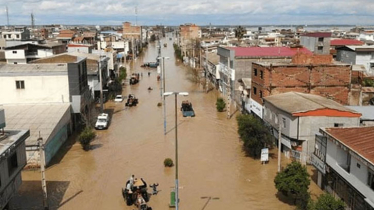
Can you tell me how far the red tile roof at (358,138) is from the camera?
15.8 meters

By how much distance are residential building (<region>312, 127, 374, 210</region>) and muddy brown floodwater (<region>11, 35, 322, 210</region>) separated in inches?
96.5

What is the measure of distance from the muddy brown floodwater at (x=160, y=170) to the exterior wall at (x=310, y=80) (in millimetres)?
5050

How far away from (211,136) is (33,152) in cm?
1343

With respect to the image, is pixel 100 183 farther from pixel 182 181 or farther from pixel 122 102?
pixel 122 102

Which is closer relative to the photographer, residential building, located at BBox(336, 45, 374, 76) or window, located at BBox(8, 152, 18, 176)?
window, located at BBox(8, 152, 18, 176)

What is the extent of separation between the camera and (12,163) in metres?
16.7

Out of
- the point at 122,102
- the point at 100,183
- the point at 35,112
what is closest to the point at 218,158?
the point at 100,183

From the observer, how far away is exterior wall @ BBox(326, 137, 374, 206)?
50.9 feet

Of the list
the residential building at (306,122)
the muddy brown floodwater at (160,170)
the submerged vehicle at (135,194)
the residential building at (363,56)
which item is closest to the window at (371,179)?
the muddy brown floodwater at (160,170)

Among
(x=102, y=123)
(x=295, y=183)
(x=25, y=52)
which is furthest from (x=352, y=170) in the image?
(x=25, y=52)

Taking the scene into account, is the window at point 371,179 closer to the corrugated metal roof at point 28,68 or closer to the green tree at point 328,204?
the green tree at point 328,204

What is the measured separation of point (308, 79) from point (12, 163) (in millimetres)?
23070

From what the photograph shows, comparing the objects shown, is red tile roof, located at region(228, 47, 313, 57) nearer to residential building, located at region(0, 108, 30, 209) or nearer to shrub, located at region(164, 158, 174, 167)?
shrub, located at region(164, 158, 174, 167)

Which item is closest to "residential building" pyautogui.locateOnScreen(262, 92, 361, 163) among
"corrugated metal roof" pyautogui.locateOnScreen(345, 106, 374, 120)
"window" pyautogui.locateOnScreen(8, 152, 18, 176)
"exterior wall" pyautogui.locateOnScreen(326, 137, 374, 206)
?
"corrugated metal roof" pyautogui.locateOnScreen(345, 106, 374, 120)
